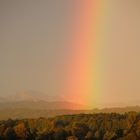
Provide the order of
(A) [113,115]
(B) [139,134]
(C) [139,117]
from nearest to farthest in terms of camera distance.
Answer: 1. (B) [139,134]
2. (C) [139,117]
3. (A) [113,115]

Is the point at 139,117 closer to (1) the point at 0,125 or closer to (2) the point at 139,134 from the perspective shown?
(2) the point at 139,134

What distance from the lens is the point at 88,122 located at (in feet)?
229

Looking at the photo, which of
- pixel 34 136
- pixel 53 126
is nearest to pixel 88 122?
pixel 53 126

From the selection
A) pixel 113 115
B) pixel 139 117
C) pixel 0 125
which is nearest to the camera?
pixel 0 125

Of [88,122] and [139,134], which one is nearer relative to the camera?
[139,134]

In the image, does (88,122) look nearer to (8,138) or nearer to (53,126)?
(53,126)

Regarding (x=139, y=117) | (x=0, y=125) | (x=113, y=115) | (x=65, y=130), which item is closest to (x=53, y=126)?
(x=65, y=130)

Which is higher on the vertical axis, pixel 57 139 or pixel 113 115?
pixel 113 115

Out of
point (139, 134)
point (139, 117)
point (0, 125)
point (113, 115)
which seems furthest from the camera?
point (113, 115)

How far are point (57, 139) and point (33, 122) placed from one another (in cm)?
964

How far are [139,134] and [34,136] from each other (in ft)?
48.9

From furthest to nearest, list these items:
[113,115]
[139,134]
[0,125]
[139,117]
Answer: [113,115] < [139,117] < [0,125] < [139,134]

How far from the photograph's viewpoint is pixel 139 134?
60.0 meters

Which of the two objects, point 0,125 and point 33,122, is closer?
point 0,125
